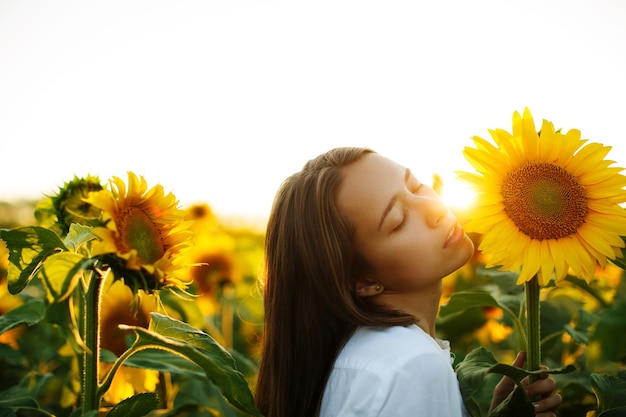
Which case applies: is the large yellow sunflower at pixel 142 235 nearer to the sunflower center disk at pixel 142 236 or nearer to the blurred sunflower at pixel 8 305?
the sunflower center disk at pixel 142 236

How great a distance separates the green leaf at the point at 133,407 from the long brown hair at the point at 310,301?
548 mm

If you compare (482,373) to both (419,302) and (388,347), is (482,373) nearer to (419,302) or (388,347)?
(388,347)

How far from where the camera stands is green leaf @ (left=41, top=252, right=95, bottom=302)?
1243 mm

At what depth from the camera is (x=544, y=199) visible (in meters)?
1.62

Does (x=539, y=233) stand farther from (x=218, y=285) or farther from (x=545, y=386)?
(x=218, y=285)

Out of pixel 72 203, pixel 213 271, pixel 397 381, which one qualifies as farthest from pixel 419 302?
pixel 213 271

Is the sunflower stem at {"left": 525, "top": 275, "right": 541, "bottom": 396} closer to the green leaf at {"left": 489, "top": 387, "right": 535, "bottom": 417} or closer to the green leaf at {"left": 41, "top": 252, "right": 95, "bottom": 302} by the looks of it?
the green leaf at {"left": 489, "top": 387, "right": 535, "bottom": 417}

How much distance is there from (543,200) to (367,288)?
606 millimetres

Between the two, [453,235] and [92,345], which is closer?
[92,345]

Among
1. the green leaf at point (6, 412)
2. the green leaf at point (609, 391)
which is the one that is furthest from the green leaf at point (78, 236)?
the green leaf at point (609, 391)

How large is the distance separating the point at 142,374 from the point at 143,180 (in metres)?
1.17

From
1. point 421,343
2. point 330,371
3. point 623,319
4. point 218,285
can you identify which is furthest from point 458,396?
point 218,285

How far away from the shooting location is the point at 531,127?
5.24 feet

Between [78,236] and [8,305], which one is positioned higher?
[78,236]
